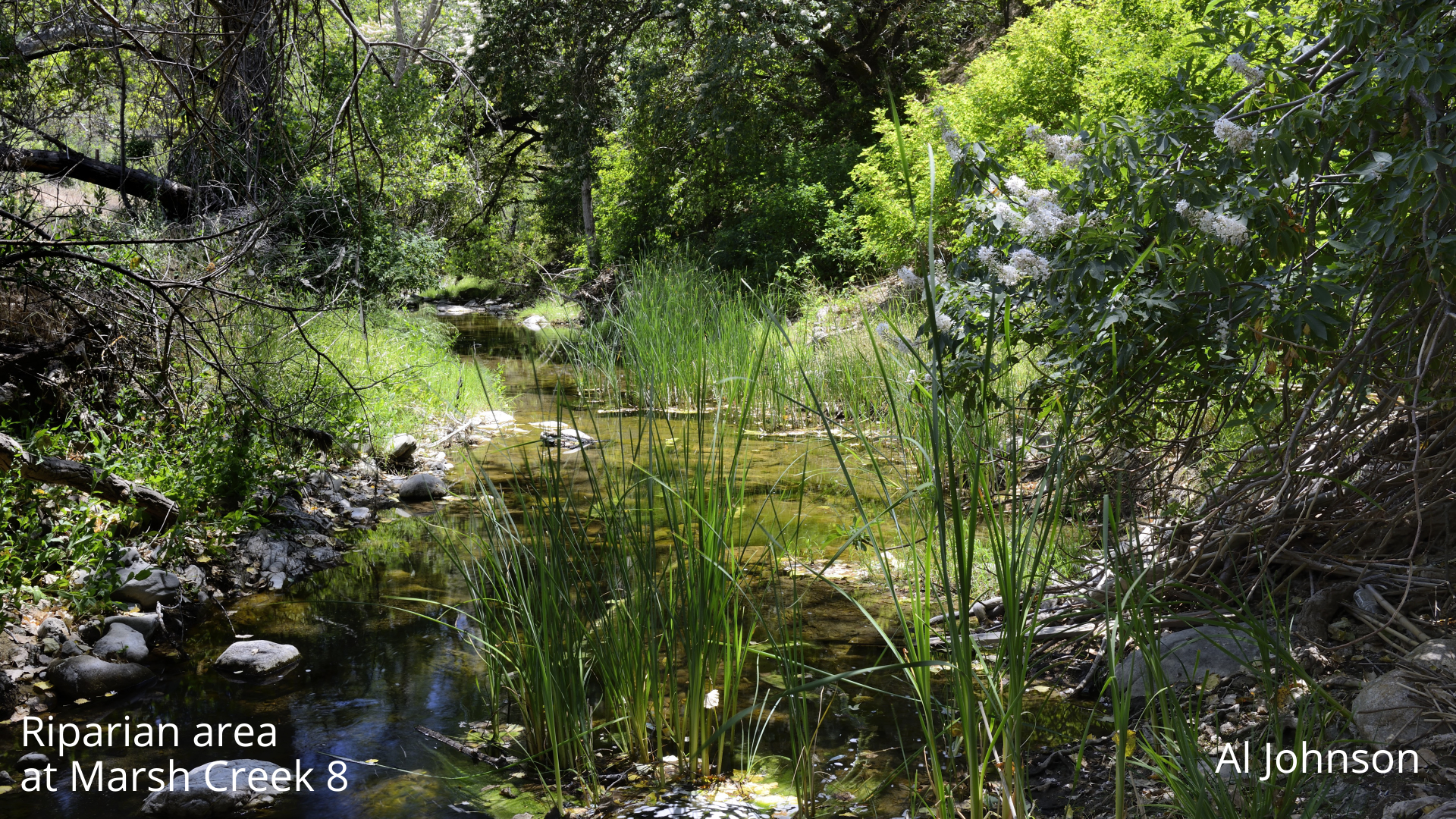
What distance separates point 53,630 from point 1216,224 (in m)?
4.01

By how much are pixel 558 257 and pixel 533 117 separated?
4.84m

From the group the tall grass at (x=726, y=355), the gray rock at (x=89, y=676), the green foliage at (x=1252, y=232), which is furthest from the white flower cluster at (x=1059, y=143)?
the gray rock at (x=89, y=676)

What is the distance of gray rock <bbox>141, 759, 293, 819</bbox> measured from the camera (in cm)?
251

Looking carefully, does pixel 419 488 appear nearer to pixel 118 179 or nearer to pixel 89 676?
pixel 89 676

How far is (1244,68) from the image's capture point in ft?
7.52

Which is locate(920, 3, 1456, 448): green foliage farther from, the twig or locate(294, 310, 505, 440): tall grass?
locate(294, 310, 505, 440): tall grass

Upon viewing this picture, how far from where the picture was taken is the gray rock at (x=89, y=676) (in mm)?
3182

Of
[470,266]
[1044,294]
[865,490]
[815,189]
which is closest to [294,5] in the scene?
[1044,294]

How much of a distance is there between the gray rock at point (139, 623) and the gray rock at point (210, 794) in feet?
3.92

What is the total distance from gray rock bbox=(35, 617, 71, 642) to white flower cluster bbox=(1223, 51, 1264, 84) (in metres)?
4.20

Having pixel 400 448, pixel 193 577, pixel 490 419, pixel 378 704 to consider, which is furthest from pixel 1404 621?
pixel 490 419

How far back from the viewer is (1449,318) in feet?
6.54

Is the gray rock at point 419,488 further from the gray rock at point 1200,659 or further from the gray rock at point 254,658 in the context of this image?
the gray rock at point 1200,659

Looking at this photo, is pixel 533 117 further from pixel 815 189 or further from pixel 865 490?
pixel 865 490
